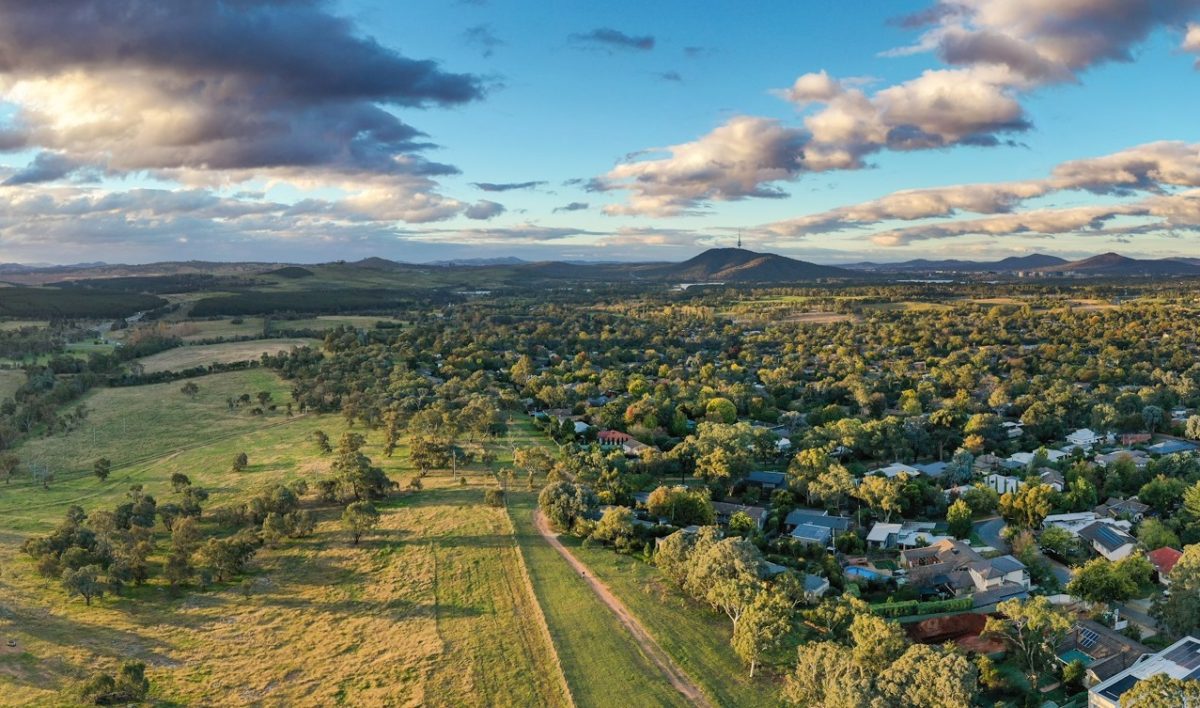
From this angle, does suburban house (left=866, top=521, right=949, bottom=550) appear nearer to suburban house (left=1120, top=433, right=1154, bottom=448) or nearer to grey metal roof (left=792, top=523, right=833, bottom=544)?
grey metal roof (left=792, top=523, right=833, bottom=544)

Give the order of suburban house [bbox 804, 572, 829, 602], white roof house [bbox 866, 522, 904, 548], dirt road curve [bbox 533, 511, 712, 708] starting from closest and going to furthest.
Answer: dirt road curve [bbox 533, 511, 712, 708] → suburban house [bbox 804, 572, 829, 602] → white roof house [bbox 866, 522, 904, 548]

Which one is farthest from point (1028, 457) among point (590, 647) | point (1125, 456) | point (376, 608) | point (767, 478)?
point (376, 608)

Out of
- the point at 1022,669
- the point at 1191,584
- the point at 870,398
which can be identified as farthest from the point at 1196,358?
the point at 1022,669

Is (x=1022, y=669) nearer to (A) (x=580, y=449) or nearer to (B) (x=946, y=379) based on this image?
(A) (x=580, y=449)

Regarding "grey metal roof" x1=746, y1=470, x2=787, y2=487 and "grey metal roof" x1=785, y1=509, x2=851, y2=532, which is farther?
"grey metal roof" x1=746, y1=470, x2=787, y2=487

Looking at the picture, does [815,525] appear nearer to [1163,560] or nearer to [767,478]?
[767,478]

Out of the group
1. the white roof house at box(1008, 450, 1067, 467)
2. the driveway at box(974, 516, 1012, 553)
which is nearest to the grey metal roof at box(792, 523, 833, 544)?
the driveway at box(974, 516, 1012, 553)
